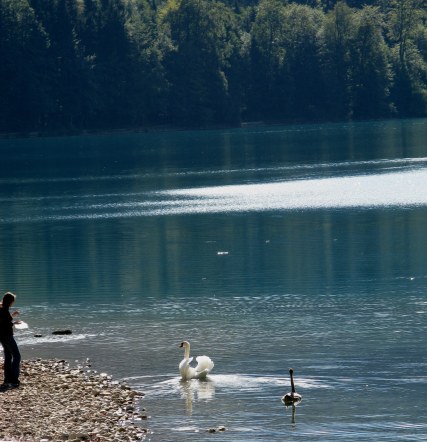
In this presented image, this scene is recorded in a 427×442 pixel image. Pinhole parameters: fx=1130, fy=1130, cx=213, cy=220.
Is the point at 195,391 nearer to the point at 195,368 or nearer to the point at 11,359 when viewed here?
the point at 195,368

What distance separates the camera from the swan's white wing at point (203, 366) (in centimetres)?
2394

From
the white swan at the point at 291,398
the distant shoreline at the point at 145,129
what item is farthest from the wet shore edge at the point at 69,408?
the distant shoreline at the point at 145,129

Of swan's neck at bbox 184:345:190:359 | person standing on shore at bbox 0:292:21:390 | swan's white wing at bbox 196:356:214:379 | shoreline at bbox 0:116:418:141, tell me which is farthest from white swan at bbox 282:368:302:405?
shoreline at bbox 0:116:418:141

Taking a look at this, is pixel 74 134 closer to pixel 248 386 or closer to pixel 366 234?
pixel 366 234

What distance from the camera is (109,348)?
27.8 meters

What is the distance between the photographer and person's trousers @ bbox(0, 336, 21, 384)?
22359 millimetres

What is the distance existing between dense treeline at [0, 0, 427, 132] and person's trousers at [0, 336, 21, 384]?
128570 millimetres

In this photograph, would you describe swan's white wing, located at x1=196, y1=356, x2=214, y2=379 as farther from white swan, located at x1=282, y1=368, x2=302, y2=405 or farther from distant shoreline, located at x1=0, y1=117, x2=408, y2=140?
distant shoreline, located at x1=0, y1=117, x2=408, y2=140

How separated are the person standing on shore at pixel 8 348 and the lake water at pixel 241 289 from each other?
266cm

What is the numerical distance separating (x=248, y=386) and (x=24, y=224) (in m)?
39.0

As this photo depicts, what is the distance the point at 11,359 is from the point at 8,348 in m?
0.39

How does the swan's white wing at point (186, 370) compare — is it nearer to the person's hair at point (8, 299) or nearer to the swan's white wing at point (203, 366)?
the swan's white wing at point (203, 366)

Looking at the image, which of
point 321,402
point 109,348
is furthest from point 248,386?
point 109,348

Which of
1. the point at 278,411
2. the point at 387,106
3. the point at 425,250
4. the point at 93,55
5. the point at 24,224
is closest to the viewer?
the point at 278,411
